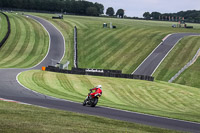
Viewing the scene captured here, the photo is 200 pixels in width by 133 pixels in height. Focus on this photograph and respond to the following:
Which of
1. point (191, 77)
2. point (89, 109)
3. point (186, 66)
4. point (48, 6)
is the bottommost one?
point (191, 77)

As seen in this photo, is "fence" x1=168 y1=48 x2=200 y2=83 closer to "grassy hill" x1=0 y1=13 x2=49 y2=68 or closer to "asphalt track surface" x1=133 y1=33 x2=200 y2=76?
"asphalt track surface" x1=133 y1=33 x2=200 y2=76

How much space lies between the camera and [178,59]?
224 ft

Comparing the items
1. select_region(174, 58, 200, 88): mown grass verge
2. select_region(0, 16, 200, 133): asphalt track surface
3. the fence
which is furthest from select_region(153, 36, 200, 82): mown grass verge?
select_region(0, 16, 200, 133): asphalt track surface

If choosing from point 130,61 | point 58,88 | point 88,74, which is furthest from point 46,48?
point 58,88

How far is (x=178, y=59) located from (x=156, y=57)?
15.6ft

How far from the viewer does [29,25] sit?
98375 mm

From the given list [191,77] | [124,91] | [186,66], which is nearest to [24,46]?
[186,66]

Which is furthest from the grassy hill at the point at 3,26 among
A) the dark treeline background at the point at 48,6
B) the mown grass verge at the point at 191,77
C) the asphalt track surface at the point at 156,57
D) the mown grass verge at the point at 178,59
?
the dark treeline background at the point at 48,6

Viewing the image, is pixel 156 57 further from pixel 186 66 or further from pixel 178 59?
pixel 186 66

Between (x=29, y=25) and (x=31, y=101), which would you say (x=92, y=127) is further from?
(x=29, y=25)

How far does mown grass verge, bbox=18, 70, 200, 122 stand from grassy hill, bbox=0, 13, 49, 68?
2378 centimetres

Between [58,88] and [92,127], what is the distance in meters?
21.2

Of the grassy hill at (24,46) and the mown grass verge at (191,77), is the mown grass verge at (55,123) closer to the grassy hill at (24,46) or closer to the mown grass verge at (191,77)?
the mown grass verge at (191,77)

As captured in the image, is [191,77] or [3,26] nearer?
[191,77]
